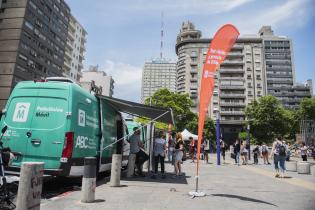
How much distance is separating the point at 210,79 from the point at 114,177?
147 inches

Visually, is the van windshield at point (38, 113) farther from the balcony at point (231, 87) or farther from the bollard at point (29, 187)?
the balcony at point (231, 87)

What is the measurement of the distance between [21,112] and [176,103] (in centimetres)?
4412

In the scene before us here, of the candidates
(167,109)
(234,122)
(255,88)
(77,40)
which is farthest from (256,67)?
(167,109)

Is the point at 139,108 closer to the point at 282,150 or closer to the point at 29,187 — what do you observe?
the point at 29,187

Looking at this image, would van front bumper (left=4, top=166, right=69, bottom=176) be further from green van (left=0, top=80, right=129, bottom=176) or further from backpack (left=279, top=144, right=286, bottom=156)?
backpack (left=279, top=144, right=286, bottom=156)

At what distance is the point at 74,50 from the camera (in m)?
80.9

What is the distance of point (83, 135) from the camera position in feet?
24.4

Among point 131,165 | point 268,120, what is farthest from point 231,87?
point 131,165

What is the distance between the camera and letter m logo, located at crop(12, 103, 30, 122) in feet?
22.9

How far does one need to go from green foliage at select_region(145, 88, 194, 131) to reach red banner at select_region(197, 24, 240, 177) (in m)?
40.7

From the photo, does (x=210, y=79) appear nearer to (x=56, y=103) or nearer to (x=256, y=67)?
(x=56, y=103)

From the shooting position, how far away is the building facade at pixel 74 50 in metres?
75.5

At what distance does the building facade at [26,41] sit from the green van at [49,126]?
151ft

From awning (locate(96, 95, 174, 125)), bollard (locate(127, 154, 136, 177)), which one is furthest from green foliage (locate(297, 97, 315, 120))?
bollard (locate(127, 154, 136, 177))
